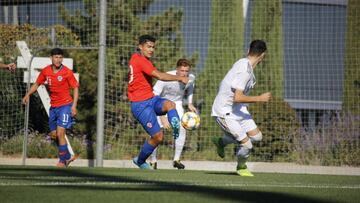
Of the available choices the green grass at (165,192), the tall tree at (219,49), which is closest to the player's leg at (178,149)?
the tall tree at (219,49)

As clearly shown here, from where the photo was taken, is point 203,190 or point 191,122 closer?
point 203,190

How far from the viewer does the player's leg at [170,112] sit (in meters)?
11.9

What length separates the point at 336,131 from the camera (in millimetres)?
17938

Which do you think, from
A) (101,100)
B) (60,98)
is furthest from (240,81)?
(101,100)

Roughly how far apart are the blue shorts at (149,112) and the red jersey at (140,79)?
3.1 inches

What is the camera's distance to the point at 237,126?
11539 mm

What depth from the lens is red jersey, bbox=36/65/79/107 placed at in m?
14.9

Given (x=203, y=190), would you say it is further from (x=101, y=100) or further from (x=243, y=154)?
(x=101, y=100)

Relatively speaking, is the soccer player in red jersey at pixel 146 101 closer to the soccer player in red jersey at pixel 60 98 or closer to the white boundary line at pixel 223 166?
the soccer player in red jersey at pixel 60 98

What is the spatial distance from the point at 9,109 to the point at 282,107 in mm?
6004

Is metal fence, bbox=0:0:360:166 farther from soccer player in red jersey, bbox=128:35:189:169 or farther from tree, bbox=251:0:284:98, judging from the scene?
soccer player in red jersey, bbox=128:35:189:169

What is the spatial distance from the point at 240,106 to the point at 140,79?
1601mm

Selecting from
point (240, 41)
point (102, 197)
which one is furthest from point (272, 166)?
point (102, 197)

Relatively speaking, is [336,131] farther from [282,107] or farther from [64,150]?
[64,150]
